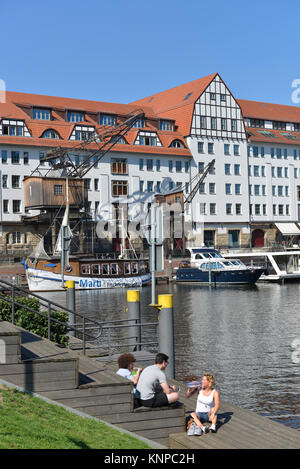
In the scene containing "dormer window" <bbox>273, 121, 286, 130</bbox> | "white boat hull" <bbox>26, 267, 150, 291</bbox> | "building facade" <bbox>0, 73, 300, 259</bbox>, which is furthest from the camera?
"dormer window" <bbox>273, 121, 286, 130</bbox>

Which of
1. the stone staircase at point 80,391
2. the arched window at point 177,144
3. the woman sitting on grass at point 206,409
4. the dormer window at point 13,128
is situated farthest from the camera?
the arched window at point 177,144

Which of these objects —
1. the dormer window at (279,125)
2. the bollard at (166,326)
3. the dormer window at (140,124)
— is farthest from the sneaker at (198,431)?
the dormer window at (279,125)

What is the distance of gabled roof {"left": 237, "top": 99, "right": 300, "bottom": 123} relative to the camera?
112375mm

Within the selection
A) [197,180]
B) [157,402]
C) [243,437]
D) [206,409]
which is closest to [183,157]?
[197,180]

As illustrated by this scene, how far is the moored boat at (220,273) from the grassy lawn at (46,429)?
207 feet

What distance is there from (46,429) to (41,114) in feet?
270

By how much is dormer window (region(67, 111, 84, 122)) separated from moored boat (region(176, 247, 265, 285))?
25.7m

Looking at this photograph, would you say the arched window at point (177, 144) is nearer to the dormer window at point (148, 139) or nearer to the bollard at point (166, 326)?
the dormer window at point (148, 139)

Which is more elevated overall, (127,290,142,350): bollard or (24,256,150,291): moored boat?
(127,290,142,350): bollard

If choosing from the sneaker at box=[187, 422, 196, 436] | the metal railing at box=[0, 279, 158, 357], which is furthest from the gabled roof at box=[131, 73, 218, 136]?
the sneaker at box=[187, 422, 196, 436]

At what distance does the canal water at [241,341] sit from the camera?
1964 cm

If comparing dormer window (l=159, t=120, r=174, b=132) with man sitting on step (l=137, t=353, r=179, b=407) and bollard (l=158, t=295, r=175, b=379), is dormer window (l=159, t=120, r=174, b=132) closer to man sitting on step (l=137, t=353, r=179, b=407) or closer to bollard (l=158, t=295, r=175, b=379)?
bollard (l=158, t=295, r=175, b=379)
